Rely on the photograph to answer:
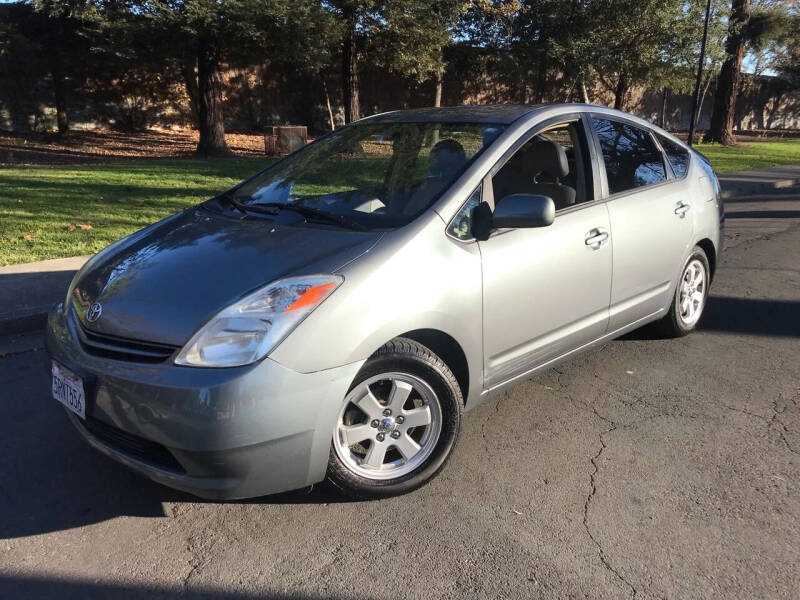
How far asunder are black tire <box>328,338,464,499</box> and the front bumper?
0.12m

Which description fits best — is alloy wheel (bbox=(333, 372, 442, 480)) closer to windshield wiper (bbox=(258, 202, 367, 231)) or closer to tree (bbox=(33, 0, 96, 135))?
windshield wiper (bbox=(258, 202, 367, 231))

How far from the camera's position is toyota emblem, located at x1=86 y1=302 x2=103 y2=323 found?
2841mm

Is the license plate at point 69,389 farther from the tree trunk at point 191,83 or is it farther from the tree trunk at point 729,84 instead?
the tree trunk at point 729,84

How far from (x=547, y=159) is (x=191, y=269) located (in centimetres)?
213

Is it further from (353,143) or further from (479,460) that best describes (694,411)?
(353,143)

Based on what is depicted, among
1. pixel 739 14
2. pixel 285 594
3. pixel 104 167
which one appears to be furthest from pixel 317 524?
pixel 739 14

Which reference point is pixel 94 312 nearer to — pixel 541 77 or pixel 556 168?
Result: pixel 556 168

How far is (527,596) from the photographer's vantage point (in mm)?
2422

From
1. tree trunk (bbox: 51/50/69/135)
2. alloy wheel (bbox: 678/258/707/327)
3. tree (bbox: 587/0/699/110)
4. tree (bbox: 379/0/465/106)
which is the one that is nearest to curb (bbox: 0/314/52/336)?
alloy wheel (bbox: 678/258/707/327)

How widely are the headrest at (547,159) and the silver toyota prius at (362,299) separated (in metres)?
0.01

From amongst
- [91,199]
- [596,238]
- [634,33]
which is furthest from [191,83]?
[596,238]

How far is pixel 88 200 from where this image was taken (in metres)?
9.71

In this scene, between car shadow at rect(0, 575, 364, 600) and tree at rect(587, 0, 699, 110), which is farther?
tree at rect(587, 0, 699, 110)

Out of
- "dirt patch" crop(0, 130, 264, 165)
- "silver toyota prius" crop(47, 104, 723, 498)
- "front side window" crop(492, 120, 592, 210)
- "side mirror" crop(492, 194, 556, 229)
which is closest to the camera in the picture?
"silver toyota prius" crop(47, 104, 723, 498)
